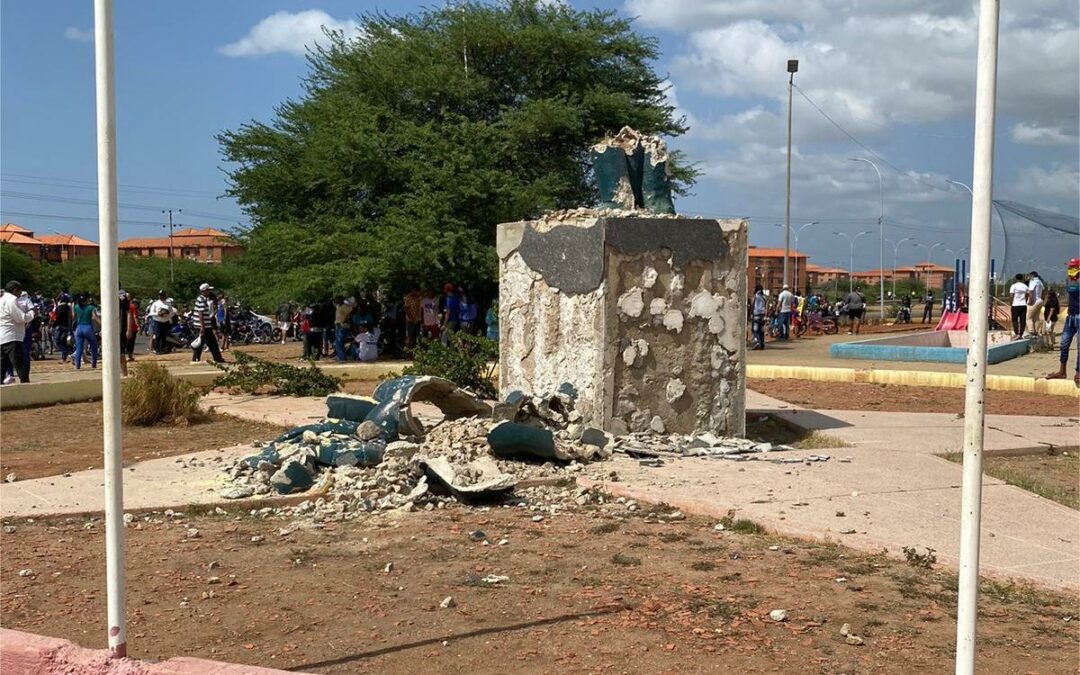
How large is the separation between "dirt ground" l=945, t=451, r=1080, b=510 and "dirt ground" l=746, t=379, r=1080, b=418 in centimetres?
330

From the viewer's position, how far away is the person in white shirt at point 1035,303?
2409 cm

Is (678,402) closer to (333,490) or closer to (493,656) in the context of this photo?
Result: (333,490)

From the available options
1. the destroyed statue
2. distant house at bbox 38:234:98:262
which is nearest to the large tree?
the destroyed statue

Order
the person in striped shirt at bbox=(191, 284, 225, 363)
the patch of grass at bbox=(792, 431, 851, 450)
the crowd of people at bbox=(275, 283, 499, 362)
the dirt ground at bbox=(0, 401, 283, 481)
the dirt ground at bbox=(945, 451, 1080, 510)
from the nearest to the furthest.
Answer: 1. the dirt ground at bbox=(945, 451, 1080, 510)
2. the dirt ground at bbox=(0, 401, 283, 481)
3. the patch of grass at bbox=(792, 431, 851, 450)
4. the person in striped shirt at bbox=(191, 284, 225, 363)
5. the crowd of people at bbox=(275, 283, 499, 362)

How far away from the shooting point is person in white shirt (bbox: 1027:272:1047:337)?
79.0 feet

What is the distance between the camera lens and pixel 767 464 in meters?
8.05

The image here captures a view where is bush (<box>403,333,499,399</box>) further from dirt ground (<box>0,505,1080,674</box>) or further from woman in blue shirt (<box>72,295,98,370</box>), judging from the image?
woman in blue shirt (<box>72,295,98,370</box>)

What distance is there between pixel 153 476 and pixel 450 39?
19.2 metres

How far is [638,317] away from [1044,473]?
339cm

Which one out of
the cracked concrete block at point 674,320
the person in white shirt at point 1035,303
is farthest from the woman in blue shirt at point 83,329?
the person in white shirt at point 1035,303

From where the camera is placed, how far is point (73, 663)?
3.80 m

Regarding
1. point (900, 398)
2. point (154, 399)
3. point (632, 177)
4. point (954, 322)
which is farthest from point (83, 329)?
point (954, 322)

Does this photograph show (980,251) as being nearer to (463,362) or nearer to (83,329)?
(463,362)

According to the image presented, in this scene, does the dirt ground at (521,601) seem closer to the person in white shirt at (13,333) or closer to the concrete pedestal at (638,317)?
the concrete pedestal at (638,317)
